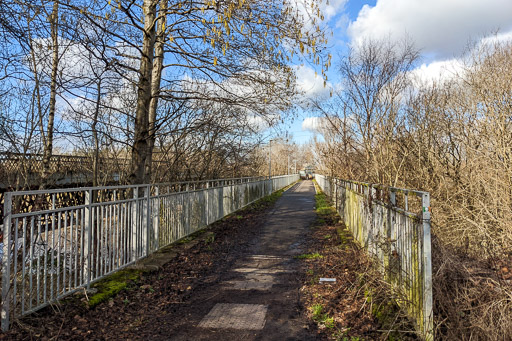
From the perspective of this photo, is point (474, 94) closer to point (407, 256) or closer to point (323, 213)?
point (407, 256)

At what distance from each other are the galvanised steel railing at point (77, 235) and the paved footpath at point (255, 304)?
1587 mm

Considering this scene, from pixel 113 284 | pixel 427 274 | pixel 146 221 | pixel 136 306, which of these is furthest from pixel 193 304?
pixel 427 274

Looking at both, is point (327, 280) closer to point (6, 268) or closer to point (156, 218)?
point (156, 218)

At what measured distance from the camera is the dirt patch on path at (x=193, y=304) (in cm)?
376

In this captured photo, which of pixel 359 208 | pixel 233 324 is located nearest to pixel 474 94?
pixel 359 208

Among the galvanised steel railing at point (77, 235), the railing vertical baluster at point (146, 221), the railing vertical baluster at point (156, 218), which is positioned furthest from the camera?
the railing vertical baluster at point (156, 218)

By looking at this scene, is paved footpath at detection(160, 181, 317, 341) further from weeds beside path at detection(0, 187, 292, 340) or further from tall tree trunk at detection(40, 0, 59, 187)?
tall tree trunk at detection(40, 0, 59, 187)

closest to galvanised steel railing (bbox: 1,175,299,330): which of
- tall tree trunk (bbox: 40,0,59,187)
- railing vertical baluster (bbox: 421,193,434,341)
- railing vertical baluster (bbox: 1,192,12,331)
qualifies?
railing vertical baluster (bbox: 1,192,12,331)

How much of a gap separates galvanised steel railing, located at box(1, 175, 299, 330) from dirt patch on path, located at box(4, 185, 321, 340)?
323mm

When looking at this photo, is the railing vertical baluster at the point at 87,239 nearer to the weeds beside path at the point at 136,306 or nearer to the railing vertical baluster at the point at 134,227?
the weeds beside path at the point at 136,306

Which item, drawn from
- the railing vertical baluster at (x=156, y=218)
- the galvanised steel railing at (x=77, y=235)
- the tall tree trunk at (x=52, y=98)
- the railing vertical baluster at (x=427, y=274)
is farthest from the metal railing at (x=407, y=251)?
the tall tree trunk at (x=52, y=98)

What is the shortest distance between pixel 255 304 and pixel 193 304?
0.84 m

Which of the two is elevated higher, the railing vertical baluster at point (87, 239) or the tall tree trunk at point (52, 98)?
the tall tree trunk at point (52, 98)

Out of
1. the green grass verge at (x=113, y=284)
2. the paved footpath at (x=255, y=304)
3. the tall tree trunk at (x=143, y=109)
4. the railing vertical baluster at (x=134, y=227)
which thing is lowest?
the paved footpath at (x=255, y=304)
